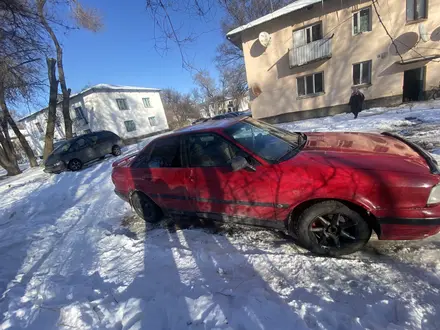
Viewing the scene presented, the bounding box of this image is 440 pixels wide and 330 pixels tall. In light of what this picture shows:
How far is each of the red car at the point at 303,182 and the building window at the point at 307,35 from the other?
13474mm

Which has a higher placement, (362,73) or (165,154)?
(362,73)

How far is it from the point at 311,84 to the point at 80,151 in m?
14.7

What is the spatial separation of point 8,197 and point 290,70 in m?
15.9

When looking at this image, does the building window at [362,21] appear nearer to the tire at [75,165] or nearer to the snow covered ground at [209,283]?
the snow covered ground at [209,283]

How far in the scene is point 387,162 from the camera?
214 cm

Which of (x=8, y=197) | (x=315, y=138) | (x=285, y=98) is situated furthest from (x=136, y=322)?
(x=285, y=98)

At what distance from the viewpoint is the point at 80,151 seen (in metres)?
10.6

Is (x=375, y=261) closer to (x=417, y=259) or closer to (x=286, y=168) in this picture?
(x=417, y=259)

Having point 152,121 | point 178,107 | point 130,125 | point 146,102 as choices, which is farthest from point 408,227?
point 178,107

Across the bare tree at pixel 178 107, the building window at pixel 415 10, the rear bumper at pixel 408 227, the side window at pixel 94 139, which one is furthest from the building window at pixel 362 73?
the bare tree at pixel 178 107

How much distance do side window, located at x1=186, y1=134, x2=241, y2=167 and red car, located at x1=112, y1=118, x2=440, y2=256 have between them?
0.04ft

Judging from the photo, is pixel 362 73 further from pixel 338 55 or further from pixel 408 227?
pixel 408 227

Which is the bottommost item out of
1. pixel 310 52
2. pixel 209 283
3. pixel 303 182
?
pixel 209 283

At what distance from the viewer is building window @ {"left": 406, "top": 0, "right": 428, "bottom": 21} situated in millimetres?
11375
